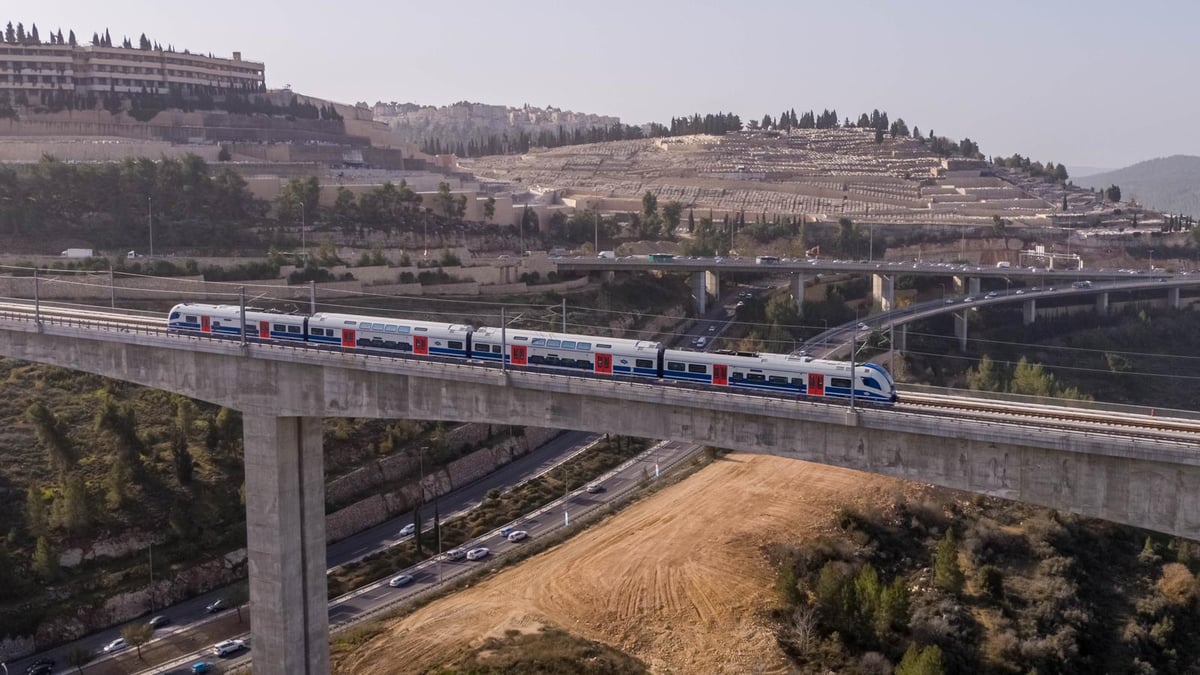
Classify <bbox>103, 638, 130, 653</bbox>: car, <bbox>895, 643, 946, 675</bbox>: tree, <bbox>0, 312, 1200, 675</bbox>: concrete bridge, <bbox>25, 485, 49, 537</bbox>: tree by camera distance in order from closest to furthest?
<bbox>0, 312, 1200, 675</bbox>: concrete bridge < <bbox>895, 643, 946, 675</bbox>: tree < <bbox>103, 638, 130, 653</bbox>: car < <bbox>25, 485, 49, 537</bbox>: tree

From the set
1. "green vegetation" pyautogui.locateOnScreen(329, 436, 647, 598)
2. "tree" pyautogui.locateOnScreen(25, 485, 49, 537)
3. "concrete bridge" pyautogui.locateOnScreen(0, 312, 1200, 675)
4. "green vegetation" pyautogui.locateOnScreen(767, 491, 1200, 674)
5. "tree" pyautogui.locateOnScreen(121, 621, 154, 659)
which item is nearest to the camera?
"concrete bridge" pyautogui.locateOnScreen(0, 312, 1200, 675)

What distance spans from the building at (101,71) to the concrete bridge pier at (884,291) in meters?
57.7

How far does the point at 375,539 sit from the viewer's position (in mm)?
34812

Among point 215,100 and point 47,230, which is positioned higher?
point 215,100

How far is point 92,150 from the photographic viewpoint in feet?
218

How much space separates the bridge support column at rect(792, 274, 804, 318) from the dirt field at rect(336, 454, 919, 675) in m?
22.7

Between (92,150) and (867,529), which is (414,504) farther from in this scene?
(92,150)

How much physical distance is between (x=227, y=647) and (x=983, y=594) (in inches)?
815

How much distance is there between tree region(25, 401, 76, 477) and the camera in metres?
33.5

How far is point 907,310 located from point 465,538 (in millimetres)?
32379

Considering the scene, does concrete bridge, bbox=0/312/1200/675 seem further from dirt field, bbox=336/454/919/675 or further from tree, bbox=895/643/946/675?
tree, bbox=895/643/946/675

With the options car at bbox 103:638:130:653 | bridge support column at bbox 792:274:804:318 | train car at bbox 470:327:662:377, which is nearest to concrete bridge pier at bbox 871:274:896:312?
bridge support column at bbox 792:274:804:318

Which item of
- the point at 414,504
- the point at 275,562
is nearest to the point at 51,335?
the point at 275,562

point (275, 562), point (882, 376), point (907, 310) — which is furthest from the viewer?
point (907, 310)
